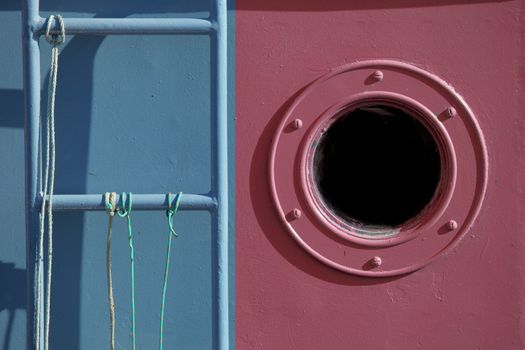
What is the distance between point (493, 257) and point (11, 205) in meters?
0.99

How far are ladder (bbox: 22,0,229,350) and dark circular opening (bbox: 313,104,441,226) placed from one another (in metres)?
0.27

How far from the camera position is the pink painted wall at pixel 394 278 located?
1.65m

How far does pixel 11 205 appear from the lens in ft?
5.39

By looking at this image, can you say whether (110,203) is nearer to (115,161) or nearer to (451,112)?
(115,161)

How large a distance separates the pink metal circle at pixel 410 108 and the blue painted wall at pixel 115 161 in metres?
0.13

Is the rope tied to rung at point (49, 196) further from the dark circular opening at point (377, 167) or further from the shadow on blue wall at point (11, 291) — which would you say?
the dark circular opening at point (377, 167)

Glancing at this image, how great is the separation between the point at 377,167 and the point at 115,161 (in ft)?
1.79

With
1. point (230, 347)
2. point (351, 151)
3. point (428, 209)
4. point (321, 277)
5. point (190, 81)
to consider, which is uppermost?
point (190, 81)

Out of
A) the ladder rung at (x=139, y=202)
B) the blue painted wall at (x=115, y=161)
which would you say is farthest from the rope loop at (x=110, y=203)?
the blue painted wall at (x=115, y=161)

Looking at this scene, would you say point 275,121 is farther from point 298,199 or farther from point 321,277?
point 321,277

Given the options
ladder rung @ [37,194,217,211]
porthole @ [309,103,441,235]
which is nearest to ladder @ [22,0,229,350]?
ladder rung @ [37,194,217,211]

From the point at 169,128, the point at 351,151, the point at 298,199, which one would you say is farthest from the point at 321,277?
the point at 169,128

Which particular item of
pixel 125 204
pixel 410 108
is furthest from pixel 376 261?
pixel 125 204

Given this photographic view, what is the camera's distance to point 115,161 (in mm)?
1647
